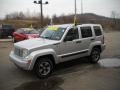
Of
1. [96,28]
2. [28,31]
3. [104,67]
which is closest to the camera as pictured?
[104,67]

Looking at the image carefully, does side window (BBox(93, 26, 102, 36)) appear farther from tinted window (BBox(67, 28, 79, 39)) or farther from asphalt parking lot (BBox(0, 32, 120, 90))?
asphalt parking lot (BBox(0, 32, 120, 90))

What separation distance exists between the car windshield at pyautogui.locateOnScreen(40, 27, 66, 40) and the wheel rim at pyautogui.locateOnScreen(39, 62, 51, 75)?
1.18 metres

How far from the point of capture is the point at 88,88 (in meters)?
5.52

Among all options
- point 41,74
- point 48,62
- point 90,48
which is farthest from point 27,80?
point 90,48

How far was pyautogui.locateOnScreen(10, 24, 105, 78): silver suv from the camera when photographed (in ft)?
20.8

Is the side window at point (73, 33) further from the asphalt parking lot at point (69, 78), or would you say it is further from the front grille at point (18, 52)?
the front grille at point (18, 52)

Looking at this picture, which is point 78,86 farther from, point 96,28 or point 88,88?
point 96,28

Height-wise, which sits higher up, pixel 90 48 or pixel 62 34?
pixel 62 34

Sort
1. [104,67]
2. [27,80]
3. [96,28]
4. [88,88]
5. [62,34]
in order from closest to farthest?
[88,88] < [27,80] < [62,34] < [104,67] < [96,28]

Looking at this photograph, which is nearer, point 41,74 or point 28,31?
point 41,74

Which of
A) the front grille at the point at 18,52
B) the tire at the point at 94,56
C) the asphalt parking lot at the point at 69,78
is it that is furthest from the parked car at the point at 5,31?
the tire at the point at 94,56

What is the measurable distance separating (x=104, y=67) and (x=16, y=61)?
147 inches

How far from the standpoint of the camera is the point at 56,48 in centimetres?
682

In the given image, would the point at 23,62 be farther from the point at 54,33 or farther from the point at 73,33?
the point at 73,33
